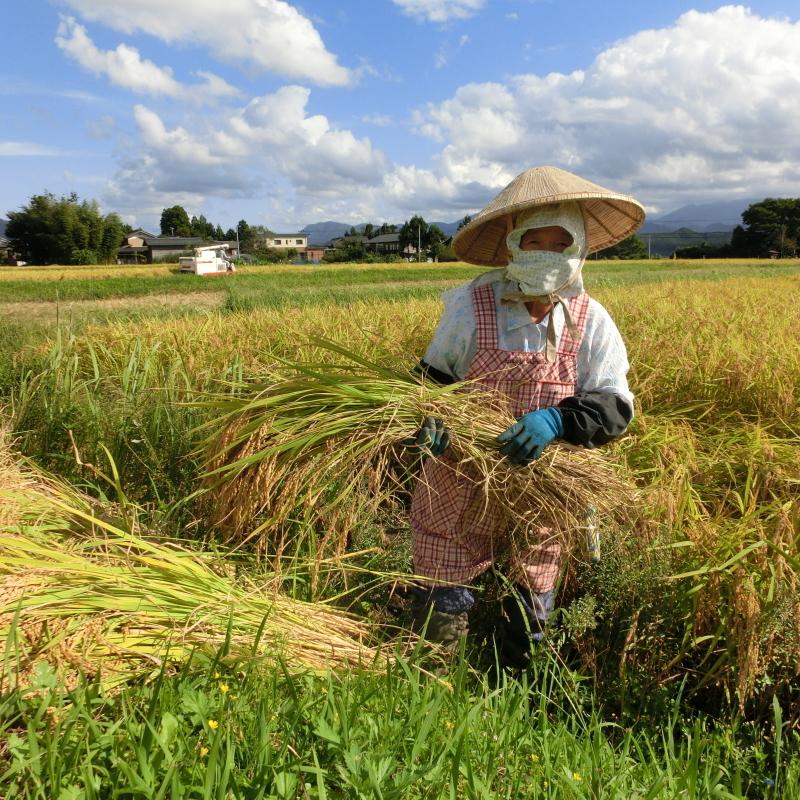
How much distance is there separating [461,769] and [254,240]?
84.1 m

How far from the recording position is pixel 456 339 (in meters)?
1.83

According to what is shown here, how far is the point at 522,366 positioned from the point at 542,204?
0.47 metres

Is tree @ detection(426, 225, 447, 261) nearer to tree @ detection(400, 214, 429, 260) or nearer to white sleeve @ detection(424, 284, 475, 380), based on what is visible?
tree @ detection(400, 214, 429, 260)

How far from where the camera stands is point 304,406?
1.68m

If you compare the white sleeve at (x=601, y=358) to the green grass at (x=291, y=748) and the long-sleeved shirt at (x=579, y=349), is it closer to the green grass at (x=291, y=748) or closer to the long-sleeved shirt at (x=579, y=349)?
the long-sleeved shirt at (x=579, y=349)

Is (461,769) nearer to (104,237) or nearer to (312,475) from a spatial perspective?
(312,475)

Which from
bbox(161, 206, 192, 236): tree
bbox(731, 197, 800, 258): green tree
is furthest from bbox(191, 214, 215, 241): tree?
bbox(731, 197, 800, 258): green tree

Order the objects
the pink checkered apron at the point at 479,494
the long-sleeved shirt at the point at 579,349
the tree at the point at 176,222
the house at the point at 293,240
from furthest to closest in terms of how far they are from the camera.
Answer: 1. the house at the point at 293,240
2. the tree at the point at 176,222
3. the pink checkered apron at the point at 479,494
4. the long-sleeved shirt at the point at 579,349

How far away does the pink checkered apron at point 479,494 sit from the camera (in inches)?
69.2

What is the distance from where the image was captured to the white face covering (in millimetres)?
1679

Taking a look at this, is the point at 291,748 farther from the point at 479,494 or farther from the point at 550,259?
the point at 550,259

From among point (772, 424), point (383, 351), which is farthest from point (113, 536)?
point (772, 424)

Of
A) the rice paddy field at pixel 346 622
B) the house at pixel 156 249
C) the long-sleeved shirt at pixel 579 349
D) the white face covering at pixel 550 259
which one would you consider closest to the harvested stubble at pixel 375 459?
the rice paddy field at pixel 346 622

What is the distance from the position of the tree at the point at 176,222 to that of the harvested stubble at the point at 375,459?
97.3 meters
